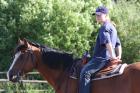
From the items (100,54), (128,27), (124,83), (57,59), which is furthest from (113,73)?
(128,27)

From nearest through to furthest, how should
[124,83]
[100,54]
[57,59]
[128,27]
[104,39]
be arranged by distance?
1. [124,83]
2. [104,39]
3. [100,54]
4. [57,59]
5. [128,27]

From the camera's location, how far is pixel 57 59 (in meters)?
8.71

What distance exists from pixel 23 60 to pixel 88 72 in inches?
52.5

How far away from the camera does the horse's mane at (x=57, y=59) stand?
28.4ft

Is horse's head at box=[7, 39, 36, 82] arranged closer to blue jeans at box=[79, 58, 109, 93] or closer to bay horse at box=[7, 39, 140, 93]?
bay horse at box=[7, 39, 140, 93]

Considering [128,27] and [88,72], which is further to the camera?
[128,27]

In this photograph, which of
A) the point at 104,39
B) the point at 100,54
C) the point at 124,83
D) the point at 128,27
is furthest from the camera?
the point at 128,27

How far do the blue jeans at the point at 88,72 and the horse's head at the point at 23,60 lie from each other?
108 cm

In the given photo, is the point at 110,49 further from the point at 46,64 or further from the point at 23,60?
the point at 23,60

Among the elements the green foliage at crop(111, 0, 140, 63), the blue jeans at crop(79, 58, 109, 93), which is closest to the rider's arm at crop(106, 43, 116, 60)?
the blue jeans at crop(79, 58, 109, 93)

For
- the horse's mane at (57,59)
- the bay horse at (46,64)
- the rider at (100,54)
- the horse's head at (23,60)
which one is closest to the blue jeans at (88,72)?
the rider at (100,54)

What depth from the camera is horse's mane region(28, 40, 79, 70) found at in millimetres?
8664

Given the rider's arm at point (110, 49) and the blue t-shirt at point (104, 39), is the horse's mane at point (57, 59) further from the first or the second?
the rider's arm at point (110, 49)

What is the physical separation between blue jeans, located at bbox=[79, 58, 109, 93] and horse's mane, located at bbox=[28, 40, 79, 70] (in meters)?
0.50
